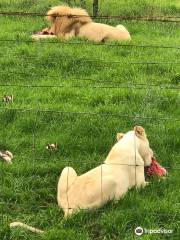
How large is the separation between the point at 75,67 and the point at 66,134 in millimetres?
2763

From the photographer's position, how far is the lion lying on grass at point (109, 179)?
5.69m

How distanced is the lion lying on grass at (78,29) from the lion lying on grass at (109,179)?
573 cm

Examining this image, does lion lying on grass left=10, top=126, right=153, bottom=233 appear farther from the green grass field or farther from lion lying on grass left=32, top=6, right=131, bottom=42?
lion lying on grass left=32, top=6, right=131, bottom=42

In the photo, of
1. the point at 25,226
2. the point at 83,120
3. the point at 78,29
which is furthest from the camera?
the point at 78,29

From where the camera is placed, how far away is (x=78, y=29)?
1247 cm

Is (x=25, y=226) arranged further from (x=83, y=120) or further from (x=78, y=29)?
(x=78, y=29)

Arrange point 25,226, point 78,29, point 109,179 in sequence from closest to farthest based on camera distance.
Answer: point 25,226
point 109,179
point 78,29

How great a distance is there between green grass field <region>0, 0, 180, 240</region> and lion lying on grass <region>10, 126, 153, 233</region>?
3.8 inches

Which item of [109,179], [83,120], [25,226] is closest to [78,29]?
[83,120]

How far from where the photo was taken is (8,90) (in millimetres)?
8961

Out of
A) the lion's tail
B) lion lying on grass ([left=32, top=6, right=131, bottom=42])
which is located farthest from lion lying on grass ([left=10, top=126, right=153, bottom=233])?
lion lying on grass ([left=32, top=6, right=131, bottom=42])

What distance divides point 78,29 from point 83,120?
16.5ft

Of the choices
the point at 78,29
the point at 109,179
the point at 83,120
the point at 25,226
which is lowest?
the point at 25,226

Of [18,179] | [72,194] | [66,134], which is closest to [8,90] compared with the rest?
[66,134]
